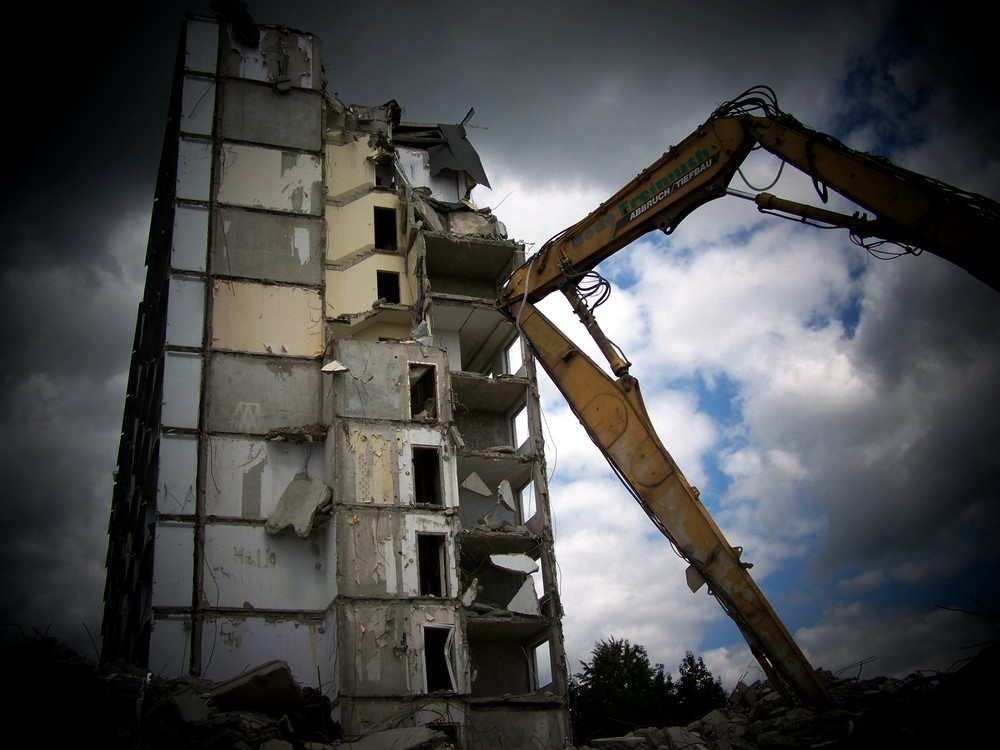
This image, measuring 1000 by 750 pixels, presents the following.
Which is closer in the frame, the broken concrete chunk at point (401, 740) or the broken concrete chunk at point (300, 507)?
the broken concrete chunk at point (401, 740)

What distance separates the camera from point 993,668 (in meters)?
9.69

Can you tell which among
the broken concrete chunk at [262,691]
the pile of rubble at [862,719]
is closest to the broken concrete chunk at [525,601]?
the broken concrete chunk at [262,691]

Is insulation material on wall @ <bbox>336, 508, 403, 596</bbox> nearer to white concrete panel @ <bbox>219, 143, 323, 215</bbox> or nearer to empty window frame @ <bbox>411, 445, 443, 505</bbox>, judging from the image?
empty window frame @ <bbox>411, 445, 443, 505</bbox>

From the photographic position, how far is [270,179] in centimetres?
2848

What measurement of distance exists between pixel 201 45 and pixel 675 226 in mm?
20843

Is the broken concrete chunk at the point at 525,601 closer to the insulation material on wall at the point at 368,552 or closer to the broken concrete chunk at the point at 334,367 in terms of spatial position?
the insulation material on wall at the point at 368,552

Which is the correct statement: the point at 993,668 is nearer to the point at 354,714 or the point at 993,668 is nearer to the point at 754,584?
the point at 754,584

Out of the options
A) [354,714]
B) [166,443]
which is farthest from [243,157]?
[354,714]

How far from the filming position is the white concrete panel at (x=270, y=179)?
27969 millimetres

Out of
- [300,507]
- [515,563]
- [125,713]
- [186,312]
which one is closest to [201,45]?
[186,312]

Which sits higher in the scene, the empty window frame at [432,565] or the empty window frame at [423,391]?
the empty window frame at [423,391]

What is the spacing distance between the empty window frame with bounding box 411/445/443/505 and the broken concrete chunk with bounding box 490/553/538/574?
3.52 m

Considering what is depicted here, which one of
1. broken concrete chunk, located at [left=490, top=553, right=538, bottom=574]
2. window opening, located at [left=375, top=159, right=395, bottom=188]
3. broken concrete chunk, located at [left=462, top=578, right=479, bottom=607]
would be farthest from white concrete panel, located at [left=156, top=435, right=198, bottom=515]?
window opening, located at [left=375, top=159, right=395, bottom=188]

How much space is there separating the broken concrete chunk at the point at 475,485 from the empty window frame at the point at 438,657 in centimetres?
734
